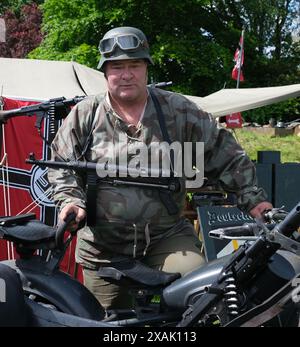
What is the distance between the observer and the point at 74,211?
2723 millimetres

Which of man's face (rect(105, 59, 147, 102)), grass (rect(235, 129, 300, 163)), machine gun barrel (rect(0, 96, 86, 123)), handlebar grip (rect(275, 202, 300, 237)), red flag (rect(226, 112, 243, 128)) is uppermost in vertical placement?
man's face (rect(105, 59, 147, 102))

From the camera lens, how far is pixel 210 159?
3078mm

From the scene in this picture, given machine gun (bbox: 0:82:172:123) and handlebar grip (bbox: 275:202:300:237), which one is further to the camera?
machine gun (bbox: 0:82:172:123)

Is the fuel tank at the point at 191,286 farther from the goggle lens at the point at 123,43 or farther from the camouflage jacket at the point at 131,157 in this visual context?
the goggle lens at the point at 123,43

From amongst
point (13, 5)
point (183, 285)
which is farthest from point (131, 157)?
point (13, 5)

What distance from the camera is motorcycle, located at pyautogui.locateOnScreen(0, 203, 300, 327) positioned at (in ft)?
6.80

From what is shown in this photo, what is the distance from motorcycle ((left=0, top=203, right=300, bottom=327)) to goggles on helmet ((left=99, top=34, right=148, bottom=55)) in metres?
0.88

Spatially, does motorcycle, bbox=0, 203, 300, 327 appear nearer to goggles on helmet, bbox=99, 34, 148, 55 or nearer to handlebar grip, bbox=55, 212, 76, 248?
handlebar grip, bbox=55, 212, 76, 248

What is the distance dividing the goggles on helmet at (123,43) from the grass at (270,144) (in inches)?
553

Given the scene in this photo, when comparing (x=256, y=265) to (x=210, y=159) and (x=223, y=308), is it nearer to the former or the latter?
(x=223, y=308)

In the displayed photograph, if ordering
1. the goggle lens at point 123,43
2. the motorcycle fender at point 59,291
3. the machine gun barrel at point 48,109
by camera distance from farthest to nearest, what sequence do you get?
the machine gun barrel at point 48,109, the goggle lens at point 123,43, the motorcycle fender at point 59,291

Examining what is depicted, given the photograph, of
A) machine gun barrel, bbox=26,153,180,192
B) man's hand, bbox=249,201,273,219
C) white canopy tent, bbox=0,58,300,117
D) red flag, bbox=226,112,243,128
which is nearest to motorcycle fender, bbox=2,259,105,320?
machine gun barrel, bbox=26,153,180,192

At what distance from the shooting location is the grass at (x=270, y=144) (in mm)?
17056

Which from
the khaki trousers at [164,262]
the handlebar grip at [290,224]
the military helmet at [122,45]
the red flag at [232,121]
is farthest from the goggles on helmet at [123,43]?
the red flag at [232,121]
